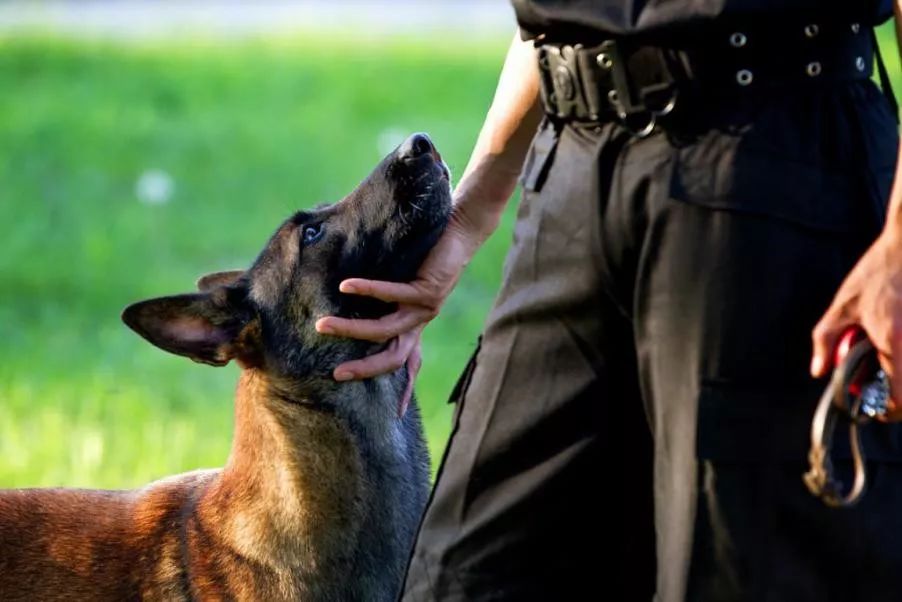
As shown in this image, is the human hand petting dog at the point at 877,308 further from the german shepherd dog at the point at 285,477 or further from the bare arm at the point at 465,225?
the german shepherd dog at the point at 285,477

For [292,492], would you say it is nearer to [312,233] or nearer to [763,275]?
[312,233]

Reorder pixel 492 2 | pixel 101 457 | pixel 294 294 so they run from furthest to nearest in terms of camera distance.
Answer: pixel 492 2
pixel 101 457
pixel 294 294

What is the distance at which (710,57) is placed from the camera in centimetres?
256

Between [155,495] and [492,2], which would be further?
[492,2]

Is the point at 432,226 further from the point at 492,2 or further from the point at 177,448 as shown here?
the point at 492,2

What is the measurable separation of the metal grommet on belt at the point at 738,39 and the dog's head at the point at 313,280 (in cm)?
158

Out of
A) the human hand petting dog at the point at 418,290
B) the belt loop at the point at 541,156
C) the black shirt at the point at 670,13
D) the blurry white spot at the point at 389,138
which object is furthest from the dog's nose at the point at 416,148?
the blurry white spot at the point at 389,138

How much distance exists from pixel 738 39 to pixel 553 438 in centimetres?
67

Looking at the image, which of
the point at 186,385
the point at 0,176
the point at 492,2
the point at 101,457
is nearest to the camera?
the point at 101,457

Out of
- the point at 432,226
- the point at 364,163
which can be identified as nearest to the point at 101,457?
the point at 432,226

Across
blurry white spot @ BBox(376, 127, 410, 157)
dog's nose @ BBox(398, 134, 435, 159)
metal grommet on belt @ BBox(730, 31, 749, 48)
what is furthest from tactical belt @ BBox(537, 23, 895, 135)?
blurry white spot @ BBox(376, 127, 410, 157)

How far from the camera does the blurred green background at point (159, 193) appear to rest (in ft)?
22.3

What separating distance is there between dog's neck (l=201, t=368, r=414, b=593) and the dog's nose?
55cm

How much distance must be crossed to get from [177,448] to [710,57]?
4.19m
